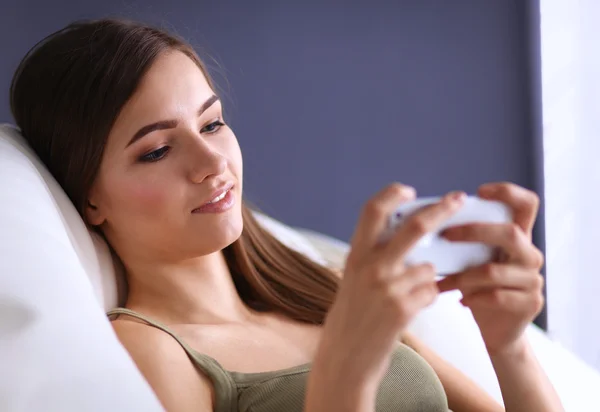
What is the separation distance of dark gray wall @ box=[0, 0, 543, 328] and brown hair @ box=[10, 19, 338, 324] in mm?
1071

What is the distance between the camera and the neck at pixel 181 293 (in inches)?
51.1

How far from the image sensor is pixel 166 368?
1.10 m

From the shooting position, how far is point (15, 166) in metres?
1.17

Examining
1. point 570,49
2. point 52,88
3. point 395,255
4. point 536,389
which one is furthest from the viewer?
point 570,49

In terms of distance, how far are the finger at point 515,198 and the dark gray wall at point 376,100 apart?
1.66 m

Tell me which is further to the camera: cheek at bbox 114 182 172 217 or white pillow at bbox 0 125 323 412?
cheek at bbox 114 182 172 217

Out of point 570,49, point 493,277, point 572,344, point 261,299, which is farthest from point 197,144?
point 572,344

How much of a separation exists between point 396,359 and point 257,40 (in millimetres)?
1504

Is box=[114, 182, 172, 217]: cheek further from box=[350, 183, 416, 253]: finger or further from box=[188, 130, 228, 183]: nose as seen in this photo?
box=[350, 183, 416, 253]: finger

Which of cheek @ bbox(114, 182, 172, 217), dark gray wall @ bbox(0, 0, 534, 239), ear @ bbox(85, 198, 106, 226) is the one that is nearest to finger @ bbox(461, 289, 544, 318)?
cheek @ bbox(114, 182, 172, 217)

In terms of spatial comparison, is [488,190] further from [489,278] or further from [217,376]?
[217,376]

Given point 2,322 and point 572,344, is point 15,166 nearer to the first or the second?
point 2,322

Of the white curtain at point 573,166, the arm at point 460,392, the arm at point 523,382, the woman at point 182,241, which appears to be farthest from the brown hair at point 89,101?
the white curtain at point 573,166

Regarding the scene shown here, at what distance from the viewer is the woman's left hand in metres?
0.81
